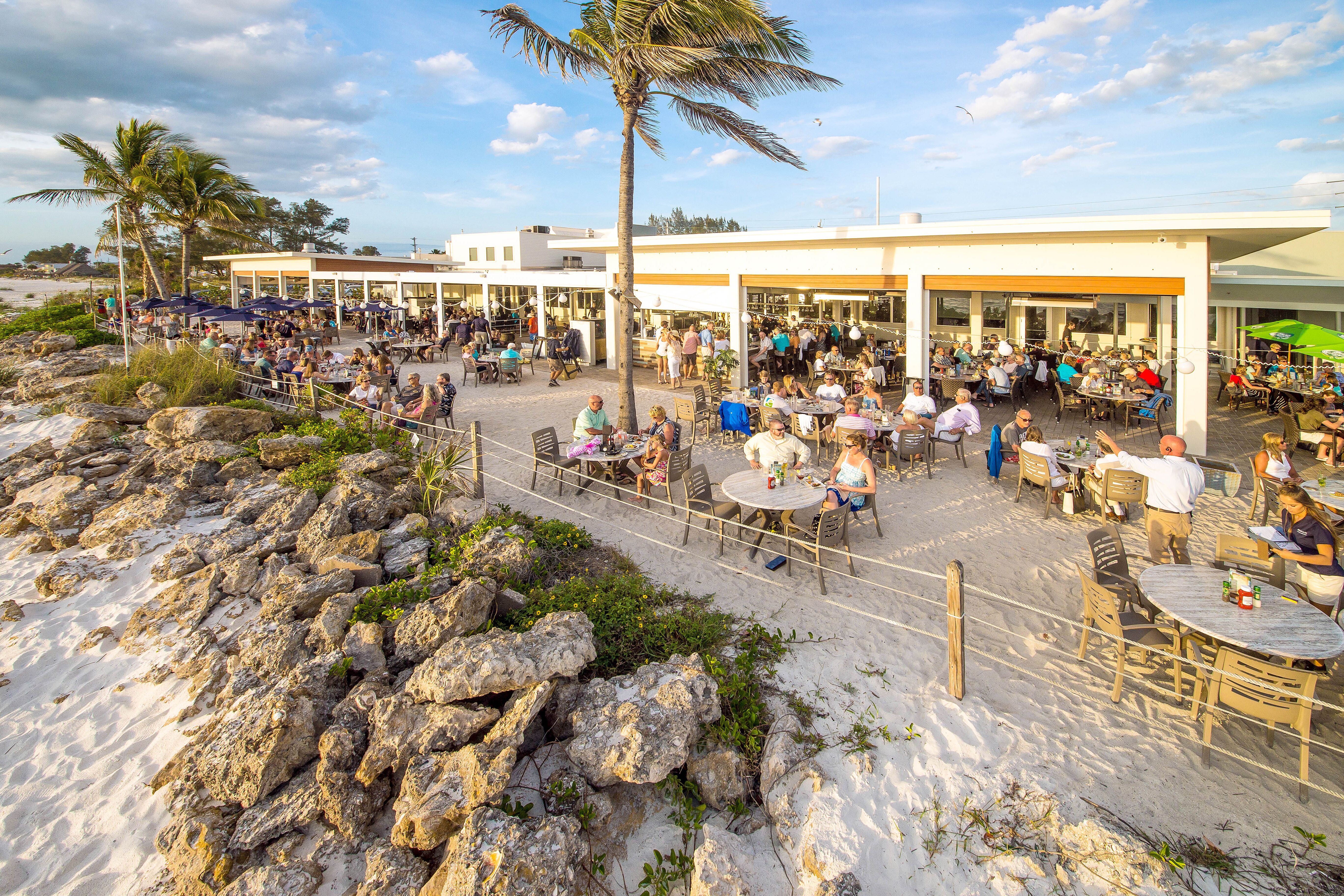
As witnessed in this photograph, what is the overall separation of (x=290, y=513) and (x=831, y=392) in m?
8.34

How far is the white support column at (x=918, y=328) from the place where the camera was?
13.2 m

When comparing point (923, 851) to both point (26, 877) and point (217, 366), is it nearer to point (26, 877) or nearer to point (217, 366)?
point (26, 877)

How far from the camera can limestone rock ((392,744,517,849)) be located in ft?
13.1

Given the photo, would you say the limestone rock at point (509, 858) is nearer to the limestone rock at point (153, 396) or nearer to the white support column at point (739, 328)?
the limestone rock at point (153, 396)

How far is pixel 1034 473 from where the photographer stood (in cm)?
834

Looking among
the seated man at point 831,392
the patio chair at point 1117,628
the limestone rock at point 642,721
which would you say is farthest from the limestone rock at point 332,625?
the seated man at point 831,392

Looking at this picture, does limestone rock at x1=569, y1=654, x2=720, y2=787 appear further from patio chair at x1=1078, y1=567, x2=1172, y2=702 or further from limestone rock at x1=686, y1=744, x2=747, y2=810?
patio chair at x1=1078, y1=567, x2=1172, y2=702

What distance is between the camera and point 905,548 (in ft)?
23.8

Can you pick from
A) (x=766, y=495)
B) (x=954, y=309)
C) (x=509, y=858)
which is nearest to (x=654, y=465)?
(x=766, y=495)

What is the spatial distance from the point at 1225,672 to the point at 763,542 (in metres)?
3.97

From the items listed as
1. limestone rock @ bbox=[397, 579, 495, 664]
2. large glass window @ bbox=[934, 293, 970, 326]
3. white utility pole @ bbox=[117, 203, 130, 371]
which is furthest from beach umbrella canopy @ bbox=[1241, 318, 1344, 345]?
white utility pole @ bbox=[117, 203, 130, 371]

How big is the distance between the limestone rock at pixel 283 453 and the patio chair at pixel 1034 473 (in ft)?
30.6

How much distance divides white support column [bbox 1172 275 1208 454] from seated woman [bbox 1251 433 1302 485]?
2904 mm

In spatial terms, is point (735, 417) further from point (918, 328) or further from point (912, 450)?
point (918, 328)
